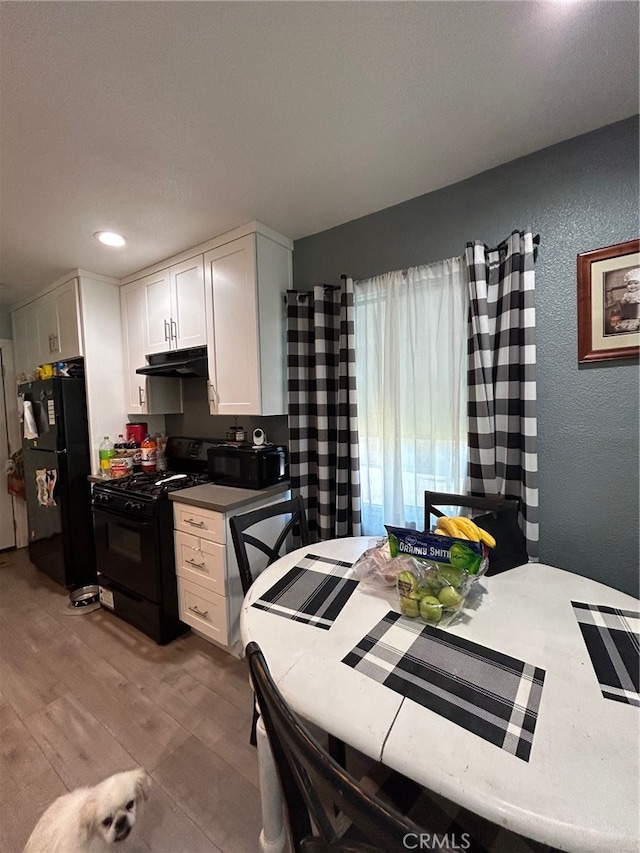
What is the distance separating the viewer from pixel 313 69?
3.50 feet

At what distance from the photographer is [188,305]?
2316mm

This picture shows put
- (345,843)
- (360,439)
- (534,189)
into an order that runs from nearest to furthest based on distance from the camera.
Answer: (345,843), (534,189), (360,439)

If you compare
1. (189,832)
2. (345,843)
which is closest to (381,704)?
(345,843)

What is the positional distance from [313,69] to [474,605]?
5.63ft

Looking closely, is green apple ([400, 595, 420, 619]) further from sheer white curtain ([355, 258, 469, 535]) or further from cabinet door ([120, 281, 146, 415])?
cabinet door ([120, 281, 146, 415])

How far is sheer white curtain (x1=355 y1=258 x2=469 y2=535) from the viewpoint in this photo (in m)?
1.71

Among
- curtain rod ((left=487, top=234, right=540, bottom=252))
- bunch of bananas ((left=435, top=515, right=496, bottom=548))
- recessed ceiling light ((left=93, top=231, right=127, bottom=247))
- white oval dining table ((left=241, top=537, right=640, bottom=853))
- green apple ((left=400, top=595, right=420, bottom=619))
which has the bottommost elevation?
white oval dining table ((left=241, top=537, right=640, bottom=853))

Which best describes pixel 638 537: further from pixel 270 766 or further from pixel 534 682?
pixel 270 766

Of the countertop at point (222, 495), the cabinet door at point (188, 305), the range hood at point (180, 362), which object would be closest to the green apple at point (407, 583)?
the countertop at point (222, 495)

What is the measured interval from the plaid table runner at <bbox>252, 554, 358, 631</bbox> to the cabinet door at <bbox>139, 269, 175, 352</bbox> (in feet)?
6.29

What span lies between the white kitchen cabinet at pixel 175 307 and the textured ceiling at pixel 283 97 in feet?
1.62

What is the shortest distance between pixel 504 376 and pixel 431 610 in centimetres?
109

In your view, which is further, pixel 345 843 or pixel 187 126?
pixel 187 126

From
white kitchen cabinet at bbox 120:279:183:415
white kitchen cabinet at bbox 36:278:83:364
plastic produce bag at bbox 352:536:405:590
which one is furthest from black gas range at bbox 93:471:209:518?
plastic produce bag at bbox 352:536:405:590
